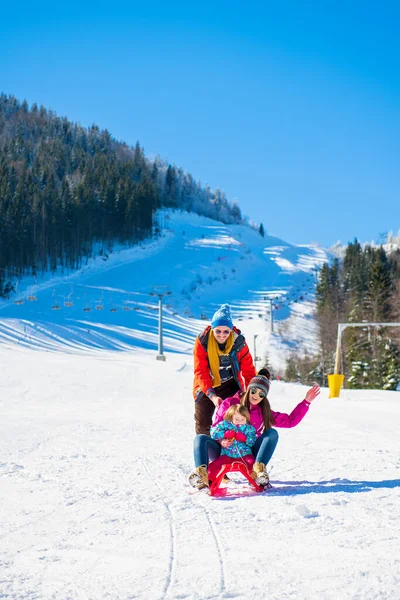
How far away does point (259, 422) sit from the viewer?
5.07 m

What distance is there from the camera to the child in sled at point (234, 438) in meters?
4.90

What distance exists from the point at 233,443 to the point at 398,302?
49.9 m

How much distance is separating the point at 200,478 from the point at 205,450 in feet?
0.80

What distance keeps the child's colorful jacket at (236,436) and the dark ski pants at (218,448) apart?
0.19 feet

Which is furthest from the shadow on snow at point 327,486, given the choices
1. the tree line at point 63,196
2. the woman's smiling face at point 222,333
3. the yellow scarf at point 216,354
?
the tree line at point 63,196

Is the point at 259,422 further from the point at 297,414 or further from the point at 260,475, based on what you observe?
the point at 260,475

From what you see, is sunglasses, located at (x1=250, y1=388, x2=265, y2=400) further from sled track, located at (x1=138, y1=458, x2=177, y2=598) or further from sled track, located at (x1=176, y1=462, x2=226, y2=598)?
sled track, located at (x1=138, y1=458, x2=177, y2=598)

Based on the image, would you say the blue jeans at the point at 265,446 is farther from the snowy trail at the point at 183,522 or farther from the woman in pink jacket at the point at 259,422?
the snowy trail at the point at 183,522

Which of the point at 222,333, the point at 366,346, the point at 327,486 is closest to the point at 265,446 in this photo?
the point at 327,486

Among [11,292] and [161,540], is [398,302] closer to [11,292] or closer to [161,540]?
[11,292]

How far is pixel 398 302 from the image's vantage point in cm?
5153

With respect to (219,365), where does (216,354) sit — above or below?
above

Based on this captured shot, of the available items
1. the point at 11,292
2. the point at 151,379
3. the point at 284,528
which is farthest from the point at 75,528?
the point at 11,292

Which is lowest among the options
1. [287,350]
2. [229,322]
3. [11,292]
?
[287,350]
